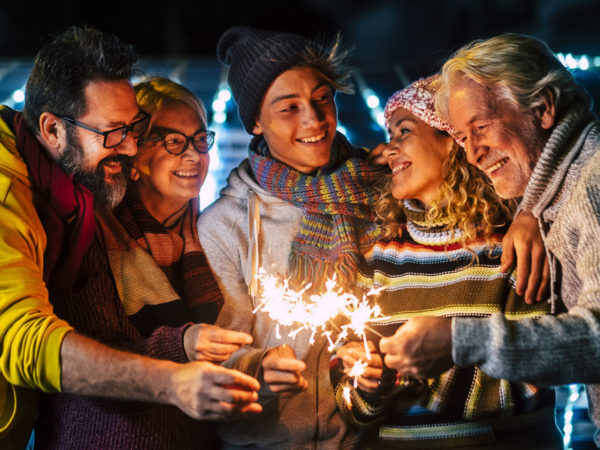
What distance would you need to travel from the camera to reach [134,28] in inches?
581

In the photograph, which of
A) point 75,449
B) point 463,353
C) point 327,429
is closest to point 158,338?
point 75,449

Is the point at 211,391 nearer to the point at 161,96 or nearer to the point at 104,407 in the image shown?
the point at 104,407

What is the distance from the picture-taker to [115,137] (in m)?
2.26

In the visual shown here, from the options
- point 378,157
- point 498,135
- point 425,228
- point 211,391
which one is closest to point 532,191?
point 498,135

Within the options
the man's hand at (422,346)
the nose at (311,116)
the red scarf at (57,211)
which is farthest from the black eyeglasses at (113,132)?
the man's hand at (422,346)

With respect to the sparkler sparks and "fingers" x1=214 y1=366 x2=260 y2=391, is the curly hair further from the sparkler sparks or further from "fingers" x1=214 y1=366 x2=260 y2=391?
"fingers" x1=214 y1=366 x2=260 y2=391

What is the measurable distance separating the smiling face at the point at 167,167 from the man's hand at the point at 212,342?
759 millimetres

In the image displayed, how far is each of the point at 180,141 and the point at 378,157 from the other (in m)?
0.99

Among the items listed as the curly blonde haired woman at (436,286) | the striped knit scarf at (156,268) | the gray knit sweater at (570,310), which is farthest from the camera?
the striped knit scarf at (156,268)

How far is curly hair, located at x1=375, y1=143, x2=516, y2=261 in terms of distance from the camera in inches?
92.4

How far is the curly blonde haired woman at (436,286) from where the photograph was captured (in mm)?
2211

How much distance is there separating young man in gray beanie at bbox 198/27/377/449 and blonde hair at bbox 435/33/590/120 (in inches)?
29.3

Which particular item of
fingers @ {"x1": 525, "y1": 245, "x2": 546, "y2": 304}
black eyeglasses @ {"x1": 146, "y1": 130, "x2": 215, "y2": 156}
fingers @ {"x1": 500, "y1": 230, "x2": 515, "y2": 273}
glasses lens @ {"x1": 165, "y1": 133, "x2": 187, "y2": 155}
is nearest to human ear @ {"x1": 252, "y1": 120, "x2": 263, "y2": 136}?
black eyeglasses @ {"x1": 146, "y1": 130, "x2": 215, "y2": 156}

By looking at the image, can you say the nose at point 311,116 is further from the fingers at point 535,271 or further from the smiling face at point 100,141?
the fingers at point 535,271
